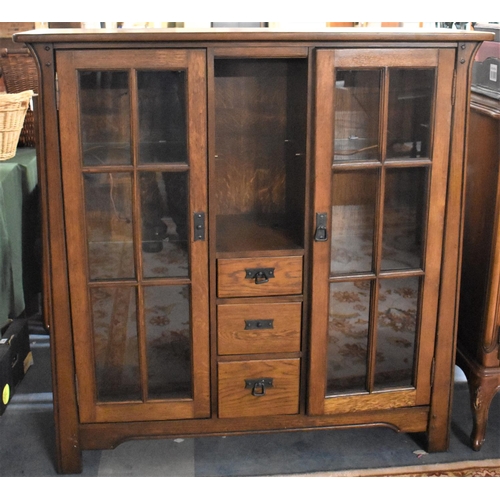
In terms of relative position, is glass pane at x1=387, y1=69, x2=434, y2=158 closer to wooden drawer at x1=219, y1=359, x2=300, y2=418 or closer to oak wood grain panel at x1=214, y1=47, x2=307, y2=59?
oak wood grain panel at x1=214, y1=47, x2=307, y2=59

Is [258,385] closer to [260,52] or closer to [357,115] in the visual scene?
[357,115]

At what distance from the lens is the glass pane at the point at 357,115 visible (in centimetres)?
170

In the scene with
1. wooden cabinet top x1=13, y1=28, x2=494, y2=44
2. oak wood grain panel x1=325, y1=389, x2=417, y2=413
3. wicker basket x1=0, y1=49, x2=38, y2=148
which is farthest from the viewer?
wicker basket x1=0, y1=49, x2=38, y2=148

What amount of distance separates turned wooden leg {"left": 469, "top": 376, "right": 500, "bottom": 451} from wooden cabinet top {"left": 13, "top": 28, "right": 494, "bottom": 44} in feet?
3.05

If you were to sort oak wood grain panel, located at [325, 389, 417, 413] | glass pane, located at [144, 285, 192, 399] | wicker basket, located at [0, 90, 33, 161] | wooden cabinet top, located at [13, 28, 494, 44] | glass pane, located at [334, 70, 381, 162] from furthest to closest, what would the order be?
1. wicker basket, located at [0, 90, 33, 161]
2. oak wood grain panel, located at [325, 389, 417, 413]
3. glass pane, located at [144, 285, 192, 399]
4. glass pane, located at [334, 70, 381, 162]
5. wooden cabinet top, located at [13, 28, 494, 44]

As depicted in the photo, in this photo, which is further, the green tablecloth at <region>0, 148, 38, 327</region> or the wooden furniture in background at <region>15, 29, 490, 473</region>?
the green tablecloth at <region>0, 148, 38, 327</region>

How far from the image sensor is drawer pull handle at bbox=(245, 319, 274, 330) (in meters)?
1.84

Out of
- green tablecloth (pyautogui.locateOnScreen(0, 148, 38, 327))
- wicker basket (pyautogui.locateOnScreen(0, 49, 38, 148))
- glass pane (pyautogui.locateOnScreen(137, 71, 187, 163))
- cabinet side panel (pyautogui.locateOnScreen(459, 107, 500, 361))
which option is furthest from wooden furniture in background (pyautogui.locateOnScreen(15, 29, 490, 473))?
wicker basket (pyautogui.locateOnScreen(0, 49, 38, 148))

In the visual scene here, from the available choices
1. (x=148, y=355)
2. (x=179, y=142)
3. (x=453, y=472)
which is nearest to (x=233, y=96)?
(x=179, y=142)

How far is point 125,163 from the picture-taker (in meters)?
1.68

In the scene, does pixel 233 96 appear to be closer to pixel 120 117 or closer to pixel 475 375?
pixel 120 117

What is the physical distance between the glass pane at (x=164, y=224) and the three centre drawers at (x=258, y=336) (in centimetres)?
12

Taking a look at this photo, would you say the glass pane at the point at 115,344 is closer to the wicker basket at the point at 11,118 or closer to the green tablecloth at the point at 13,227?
the green tablecloth at the point at 13,227

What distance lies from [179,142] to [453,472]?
116 cm
